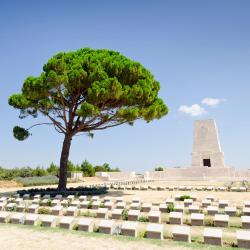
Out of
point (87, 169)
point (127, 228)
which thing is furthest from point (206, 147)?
point (127, 228)

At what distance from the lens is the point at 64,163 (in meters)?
18.8

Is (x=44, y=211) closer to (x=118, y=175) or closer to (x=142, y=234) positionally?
(x=142, y=234)

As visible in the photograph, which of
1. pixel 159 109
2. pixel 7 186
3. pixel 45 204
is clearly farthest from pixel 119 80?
pixel 7 186

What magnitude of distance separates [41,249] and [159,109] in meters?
14.3

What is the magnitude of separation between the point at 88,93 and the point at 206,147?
26614 millimetres

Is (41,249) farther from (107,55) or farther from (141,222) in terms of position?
(107,55)

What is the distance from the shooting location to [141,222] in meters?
8.89

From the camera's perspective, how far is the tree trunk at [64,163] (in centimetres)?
1875

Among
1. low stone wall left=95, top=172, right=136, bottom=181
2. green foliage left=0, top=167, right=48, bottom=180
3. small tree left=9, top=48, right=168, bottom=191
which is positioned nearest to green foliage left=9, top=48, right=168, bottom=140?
small tree left=9, top=48, right=168, bottom=191

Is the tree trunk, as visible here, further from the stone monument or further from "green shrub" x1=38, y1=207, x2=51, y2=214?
the stone monument

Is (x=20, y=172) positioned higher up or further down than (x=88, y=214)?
higher up

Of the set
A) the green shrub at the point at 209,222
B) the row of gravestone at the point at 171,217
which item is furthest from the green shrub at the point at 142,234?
the green shrub at the point at 209,222

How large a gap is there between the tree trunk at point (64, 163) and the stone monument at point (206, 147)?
24.6 metres

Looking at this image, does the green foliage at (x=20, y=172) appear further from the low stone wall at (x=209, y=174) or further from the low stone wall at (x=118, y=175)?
the low stone wall at (x=209, y=174)
